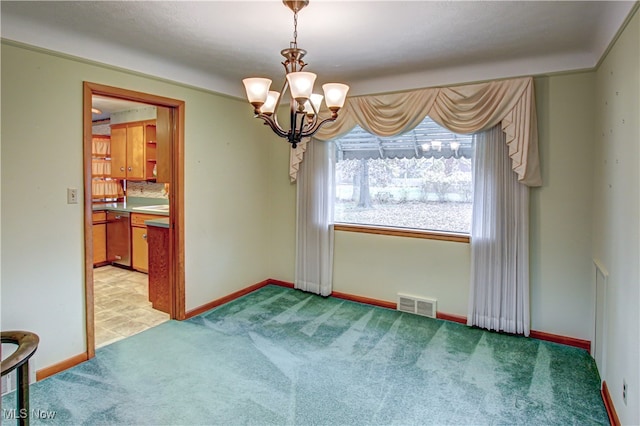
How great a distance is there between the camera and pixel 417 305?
394 centimetres

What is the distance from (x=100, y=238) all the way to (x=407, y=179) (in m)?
4.48

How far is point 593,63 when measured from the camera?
3033mm

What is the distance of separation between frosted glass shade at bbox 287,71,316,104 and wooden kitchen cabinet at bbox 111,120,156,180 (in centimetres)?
416

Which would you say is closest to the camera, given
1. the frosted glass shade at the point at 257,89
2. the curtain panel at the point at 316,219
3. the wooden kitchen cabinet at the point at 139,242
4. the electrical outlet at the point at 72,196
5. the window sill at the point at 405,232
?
the frosted glass shade at the point at 257,89

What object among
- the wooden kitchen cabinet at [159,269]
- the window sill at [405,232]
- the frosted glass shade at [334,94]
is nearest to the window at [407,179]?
the window sill at [405,232]

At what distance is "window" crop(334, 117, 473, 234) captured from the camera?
3.82 m

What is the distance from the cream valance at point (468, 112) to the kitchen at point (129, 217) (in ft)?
6.73

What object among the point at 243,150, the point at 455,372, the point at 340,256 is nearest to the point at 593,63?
the point at 455,372

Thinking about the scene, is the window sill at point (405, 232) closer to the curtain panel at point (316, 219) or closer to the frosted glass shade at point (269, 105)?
the curtain panel at point (316, 219)

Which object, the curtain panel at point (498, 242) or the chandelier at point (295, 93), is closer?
the chandelier at point (295, 93)

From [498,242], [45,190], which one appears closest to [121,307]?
[45,190]

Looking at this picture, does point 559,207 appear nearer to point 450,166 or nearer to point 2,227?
point 450,166

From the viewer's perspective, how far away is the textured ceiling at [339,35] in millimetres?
2375

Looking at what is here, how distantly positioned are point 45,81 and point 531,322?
14.0ft
